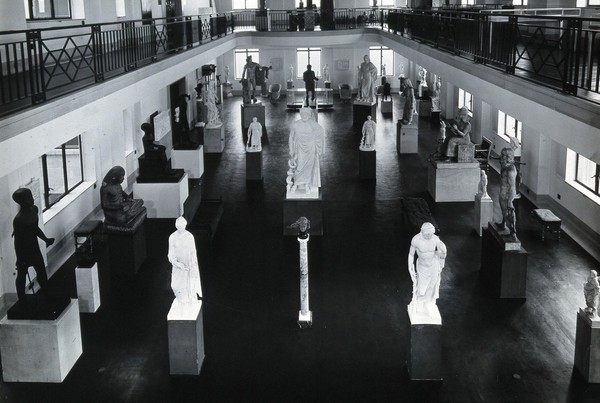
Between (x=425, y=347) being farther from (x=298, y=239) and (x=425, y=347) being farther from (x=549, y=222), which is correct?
(x=549, y=222)

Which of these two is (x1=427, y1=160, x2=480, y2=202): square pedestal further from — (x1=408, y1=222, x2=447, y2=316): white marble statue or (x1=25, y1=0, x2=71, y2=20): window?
(x1=25, y1=0, x2=71, y2=20): window

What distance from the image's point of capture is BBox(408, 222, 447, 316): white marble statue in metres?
9.48

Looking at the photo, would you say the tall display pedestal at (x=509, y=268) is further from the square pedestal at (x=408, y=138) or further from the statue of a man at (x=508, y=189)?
the square pedestal at (x=408, y=138)

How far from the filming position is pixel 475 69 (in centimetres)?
1383

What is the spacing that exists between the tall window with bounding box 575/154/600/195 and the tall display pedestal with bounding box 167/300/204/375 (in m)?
9.43

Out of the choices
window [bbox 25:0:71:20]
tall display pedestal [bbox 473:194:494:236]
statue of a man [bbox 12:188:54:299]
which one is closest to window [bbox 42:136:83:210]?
window [bbox 25:0:71:20]

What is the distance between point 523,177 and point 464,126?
7.96 feet

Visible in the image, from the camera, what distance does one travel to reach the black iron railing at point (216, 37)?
9609 millimetres

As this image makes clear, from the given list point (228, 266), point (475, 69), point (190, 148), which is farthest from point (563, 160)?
point (190, 148)

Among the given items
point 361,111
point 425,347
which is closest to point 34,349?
point 425,347

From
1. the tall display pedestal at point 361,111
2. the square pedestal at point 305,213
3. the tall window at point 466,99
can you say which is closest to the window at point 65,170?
the square pedestal at point 305,213

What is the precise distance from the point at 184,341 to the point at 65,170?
7.07m

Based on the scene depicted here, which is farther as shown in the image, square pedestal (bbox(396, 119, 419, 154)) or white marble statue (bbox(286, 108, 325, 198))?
square pedestal (bbox(396, 119, 419, 154))

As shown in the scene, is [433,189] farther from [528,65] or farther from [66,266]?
[66,266]
